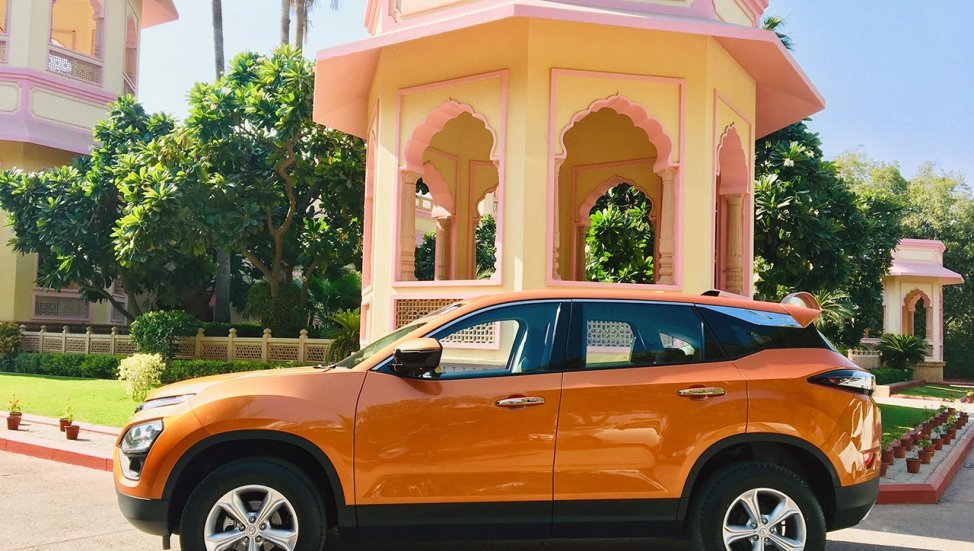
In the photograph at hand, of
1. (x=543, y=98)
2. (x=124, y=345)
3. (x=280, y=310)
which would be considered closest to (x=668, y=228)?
(x=543, y=98)

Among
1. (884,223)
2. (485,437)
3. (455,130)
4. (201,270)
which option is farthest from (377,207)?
(884,223)

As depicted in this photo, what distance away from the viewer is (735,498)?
Answer: 15.5ft

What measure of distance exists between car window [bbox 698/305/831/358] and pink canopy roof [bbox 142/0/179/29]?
29.3m

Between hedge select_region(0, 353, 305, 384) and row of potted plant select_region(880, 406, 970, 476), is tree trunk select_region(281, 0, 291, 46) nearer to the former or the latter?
hedge select_region(0, 353, 305, 384)

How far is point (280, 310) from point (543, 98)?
12.8 metres

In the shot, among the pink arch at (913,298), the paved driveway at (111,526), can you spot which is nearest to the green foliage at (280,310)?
the paved driveway at (111,526)

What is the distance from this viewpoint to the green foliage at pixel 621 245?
58.7 feet

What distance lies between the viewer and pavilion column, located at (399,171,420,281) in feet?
37.2

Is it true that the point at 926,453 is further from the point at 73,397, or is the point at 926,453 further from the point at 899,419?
the point at 73,397

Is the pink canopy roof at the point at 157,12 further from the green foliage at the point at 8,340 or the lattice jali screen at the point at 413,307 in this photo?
the lattice jali screen at the point at 413,307

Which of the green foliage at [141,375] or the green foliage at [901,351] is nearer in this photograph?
the green foliage at [141,375]

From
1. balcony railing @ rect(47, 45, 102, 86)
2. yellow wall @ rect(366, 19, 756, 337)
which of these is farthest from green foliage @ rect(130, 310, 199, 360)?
yellow wall @ rect(366, 19, 756, 337)

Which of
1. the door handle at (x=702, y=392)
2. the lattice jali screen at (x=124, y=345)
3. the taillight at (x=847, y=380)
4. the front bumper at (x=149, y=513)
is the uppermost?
the taillight at (x=847, y=380)

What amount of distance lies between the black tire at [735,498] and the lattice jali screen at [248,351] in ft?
53.8
